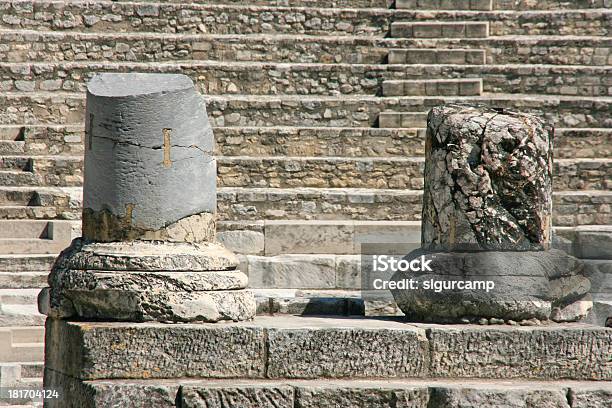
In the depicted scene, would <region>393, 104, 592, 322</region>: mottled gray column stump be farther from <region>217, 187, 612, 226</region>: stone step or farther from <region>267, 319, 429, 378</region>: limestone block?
<region>217, 187, 612, 226</region>: stone step

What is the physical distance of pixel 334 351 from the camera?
332 inches

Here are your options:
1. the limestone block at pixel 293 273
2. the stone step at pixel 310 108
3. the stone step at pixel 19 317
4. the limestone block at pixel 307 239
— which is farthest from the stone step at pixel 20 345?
the stone step at pixel 310 108

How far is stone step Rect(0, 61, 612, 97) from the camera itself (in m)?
17.7

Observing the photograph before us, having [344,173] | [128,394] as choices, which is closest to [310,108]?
[344,173]

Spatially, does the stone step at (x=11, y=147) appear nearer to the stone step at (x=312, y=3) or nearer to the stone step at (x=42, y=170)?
the stone step at (x=42, y=170)

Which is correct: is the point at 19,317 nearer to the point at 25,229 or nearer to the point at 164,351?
the point at 25,229

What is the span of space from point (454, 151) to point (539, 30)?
400 inches

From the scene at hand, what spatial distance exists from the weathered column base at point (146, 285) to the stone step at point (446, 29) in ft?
33.2

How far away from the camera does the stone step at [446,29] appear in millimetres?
18531

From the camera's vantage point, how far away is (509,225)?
30.1 feet

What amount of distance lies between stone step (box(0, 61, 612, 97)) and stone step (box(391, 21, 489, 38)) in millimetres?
792

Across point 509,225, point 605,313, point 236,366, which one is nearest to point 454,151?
point 509,225

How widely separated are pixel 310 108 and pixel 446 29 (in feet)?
8.25

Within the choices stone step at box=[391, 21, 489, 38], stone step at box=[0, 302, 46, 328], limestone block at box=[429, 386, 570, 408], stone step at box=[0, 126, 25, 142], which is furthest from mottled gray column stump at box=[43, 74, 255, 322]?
stone step at box=[391, 21, 489, 38]
